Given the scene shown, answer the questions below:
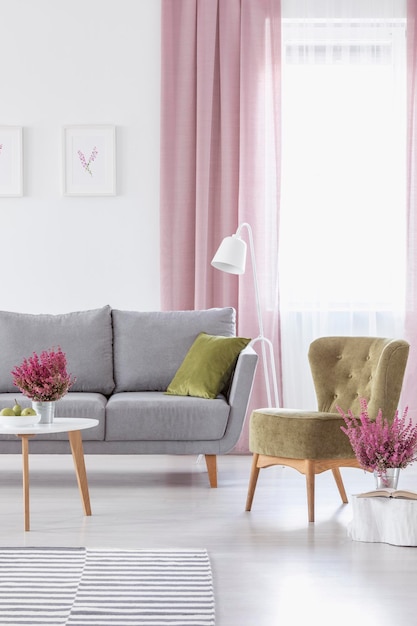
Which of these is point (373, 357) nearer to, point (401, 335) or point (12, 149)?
point (401, 335)

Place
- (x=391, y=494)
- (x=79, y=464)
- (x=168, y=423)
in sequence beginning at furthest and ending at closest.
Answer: (x=168, y=423)
(x=79, y=464)
(x=391, y=494)

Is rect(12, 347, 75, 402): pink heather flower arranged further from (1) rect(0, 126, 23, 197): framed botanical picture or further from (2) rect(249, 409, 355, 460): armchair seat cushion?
(1) rect(0, 126, 23, 197): framed botanical picture

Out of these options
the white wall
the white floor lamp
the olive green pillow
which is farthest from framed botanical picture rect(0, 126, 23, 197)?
the olive green pillow

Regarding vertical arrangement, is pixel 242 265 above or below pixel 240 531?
above

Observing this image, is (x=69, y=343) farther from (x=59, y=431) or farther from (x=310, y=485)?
(x=310, y=485)

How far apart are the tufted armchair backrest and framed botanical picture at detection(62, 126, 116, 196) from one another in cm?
205

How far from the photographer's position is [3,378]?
4844mm

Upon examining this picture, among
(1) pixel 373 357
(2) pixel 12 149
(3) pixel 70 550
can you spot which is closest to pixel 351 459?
(1) pixel 373 357

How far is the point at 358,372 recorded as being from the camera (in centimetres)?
413

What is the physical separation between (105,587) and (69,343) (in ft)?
7.61

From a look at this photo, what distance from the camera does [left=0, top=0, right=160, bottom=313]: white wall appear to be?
5.67 m

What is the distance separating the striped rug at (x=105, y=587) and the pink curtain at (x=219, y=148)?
2503 mm

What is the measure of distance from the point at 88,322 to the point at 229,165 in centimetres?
133

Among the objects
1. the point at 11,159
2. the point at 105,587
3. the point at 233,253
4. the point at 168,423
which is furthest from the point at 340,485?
the point at 11,159
